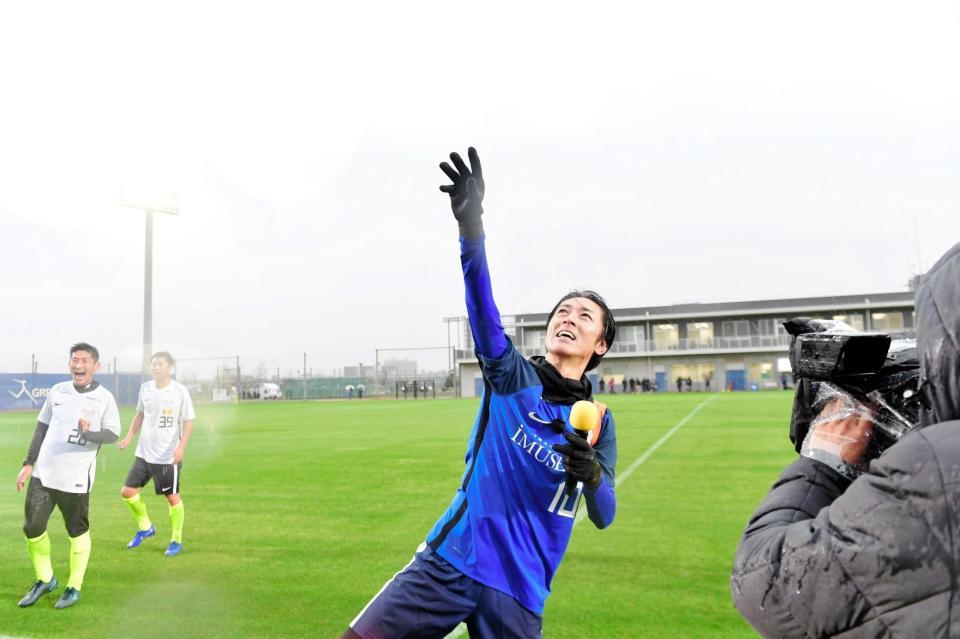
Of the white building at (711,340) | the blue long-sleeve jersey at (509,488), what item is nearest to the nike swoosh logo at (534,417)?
the blue long-sleeve jersey at (509,488)

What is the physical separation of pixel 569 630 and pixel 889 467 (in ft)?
12.2

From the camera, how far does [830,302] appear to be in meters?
59.8

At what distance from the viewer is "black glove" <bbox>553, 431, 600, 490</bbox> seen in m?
2.41

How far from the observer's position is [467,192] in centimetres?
256

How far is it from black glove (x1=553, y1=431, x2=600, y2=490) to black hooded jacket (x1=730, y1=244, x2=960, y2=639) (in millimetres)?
1252

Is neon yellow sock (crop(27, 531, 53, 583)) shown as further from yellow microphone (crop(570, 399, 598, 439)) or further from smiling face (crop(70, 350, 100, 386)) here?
yellow microphone (crop(570, 399, 598, 439))

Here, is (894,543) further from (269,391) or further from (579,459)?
(269,391)

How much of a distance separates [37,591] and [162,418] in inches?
96.9

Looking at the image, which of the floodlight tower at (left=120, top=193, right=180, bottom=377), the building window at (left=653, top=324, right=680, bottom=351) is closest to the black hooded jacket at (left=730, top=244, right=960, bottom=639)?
the floodlight tower at (left=120, top=193, right=180, bottom=377)

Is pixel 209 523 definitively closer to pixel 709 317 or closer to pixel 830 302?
pixel 709 317

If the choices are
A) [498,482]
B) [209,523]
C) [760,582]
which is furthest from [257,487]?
[760,582]

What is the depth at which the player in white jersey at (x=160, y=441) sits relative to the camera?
6.95m

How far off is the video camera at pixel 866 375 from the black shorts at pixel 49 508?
18.7 ft

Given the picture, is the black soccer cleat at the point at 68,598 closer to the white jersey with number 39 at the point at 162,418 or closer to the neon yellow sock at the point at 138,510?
the neon yellow sock at the point at 138,510
